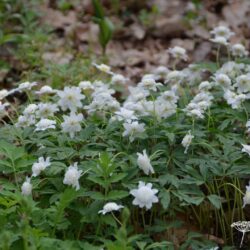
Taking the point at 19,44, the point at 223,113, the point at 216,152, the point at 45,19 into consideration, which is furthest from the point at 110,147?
the point at 45,19

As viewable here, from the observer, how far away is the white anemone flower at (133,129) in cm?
219

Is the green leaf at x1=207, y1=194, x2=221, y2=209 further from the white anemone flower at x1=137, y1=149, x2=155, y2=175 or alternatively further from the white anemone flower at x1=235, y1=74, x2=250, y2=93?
the white anemone flower at x1=235, y1=74, x2=250, y2=93

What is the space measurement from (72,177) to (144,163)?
0.24 m

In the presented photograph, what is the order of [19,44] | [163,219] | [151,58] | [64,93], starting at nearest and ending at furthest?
1. [163,219]
2. [64,93]
3. [19,44]
4. [151,58]

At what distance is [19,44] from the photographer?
144 inches

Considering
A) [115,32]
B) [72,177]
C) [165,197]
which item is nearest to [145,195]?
[165,197]

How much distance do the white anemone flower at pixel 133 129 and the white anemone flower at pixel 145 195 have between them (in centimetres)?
28

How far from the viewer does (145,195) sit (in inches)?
75.8

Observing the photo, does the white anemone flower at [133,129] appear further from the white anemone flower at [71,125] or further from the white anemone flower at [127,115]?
the white anemone flower at [71,125]

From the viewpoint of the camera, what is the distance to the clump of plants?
1.96 meters

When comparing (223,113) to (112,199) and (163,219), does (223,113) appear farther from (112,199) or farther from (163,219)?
(112,199)

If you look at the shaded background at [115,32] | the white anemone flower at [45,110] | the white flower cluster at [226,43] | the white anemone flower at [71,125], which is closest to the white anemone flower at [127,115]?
the white anemone flower at [71,125]

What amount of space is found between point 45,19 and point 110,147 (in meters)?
2.20

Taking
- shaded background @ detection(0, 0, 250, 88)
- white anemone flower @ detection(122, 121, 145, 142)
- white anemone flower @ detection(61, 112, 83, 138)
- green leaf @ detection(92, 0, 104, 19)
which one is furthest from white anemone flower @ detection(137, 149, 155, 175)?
green leaf @ detection(92, 0, 104, 19)
